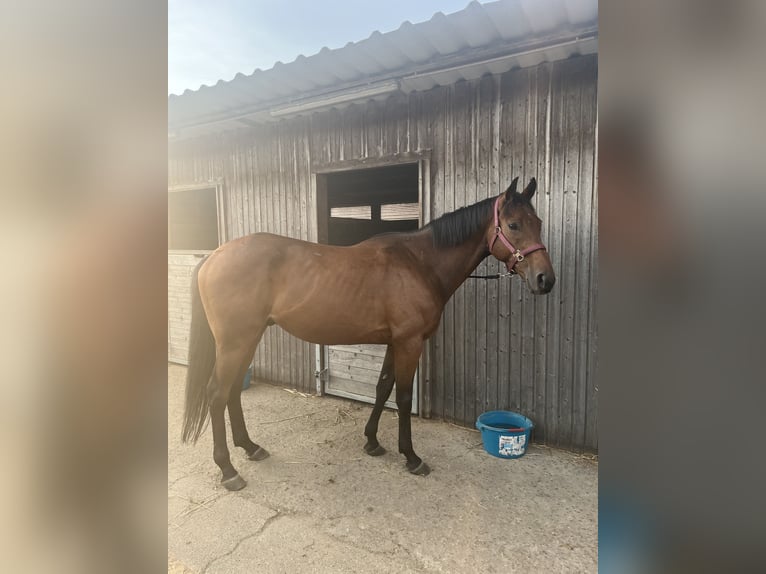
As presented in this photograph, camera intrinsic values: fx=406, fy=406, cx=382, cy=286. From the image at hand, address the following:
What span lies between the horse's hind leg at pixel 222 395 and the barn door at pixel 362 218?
1.38 metres

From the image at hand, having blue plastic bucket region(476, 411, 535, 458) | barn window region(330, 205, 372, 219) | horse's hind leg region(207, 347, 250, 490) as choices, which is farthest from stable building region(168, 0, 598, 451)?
barn window region(330, 205, 372, 219)

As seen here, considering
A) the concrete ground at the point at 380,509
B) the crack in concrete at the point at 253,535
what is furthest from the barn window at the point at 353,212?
the crack in concrete at the point at 253,535

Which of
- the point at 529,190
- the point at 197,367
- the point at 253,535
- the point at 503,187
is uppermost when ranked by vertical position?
the point at 503,187

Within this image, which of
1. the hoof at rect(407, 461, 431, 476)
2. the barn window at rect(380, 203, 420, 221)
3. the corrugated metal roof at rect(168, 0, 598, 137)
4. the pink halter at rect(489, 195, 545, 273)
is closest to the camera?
the corrugated metal roof at rect(168, 0, 598, 137)

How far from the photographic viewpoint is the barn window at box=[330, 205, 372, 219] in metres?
5.47

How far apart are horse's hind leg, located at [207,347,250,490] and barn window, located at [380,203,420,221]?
114 inches

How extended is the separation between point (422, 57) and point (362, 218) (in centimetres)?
289

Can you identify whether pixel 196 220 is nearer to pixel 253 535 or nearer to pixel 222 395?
pixel 222 395

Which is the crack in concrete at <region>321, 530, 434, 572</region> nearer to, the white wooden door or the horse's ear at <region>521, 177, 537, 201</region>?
the white wooden door

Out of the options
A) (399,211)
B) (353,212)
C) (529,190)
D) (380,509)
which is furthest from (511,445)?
(353,212)

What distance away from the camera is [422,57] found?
9.00ft
